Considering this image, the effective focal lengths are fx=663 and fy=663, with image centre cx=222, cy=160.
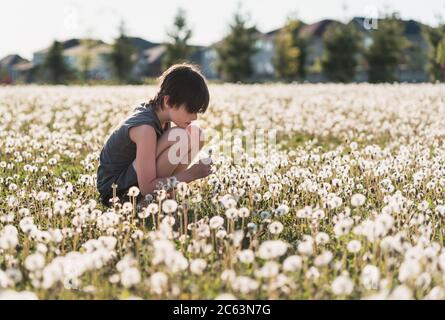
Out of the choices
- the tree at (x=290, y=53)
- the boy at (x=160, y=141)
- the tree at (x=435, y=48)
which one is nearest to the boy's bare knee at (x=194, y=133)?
the boy at (x=160, y=141)

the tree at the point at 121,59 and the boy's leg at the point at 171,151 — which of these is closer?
the boy's leg at the point at 171,151

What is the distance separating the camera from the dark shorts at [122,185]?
5905 millimetres

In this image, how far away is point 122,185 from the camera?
5965mm

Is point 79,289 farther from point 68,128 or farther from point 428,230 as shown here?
point 68,128

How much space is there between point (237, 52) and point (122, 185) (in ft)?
188

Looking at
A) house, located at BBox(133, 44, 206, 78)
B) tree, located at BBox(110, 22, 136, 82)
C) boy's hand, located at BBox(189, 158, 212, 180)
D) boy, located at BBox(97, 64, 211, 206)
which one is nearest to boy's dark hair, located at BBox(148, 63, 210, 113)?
boy, located at BBox(97, 64, 211, 206)

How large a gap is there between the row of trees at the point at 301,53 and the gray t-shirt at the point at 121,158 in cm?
4805

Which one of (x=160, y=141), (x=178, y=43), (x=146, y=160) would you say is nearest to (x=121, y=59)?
(x=178, y=43)

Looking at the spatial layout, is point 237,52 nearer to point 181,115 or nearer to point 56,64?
point 56,64

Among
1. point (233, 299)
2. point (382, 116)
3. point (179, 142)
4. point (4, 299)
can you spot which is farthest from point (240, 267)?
point (382, 116)

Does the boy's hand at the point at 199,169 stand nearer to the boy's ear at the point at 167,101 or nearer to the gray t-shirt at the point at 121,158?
the gray t-shirt at the point at 121,158

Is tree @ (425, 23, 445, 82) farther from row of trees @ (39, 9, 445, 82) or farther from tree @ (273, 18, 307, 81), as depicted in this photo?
tree @ (273, 18, 307, 81)

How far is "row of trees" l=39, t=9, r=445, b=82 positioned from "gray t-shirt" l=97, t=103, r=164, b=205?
4805 centimetres
